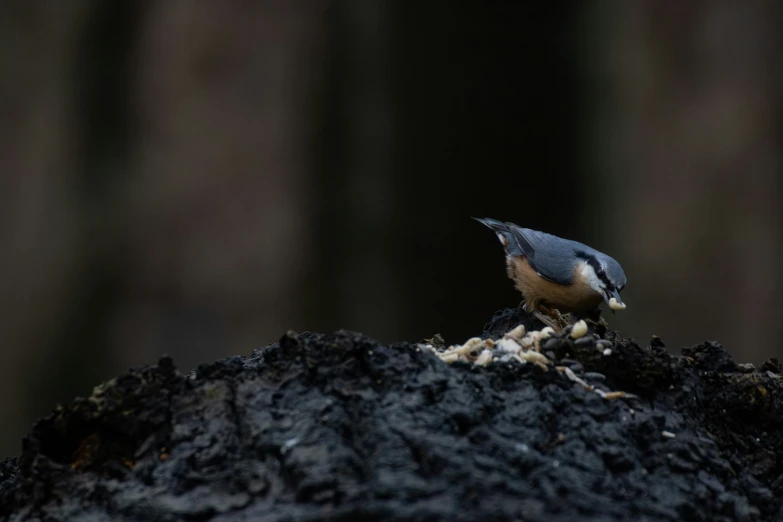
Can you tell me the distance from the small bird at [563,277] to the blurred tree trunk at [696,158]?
1170 mm

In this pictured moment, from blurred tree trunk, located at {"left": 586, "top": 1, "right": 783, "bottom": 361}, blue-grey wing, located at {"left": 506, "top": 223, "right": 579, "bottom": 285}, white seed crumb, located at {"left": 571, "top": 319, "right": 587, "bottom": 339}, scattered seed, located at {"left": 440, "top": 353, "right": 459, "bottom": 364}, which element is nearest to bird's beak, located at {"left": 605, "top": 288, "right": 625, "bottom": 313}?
blue-grey wing, located at {"left": 506, "top": 223, "right": 579, "bottom": 285}

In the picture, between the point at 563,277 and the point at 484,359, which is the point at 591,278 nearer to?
the point at 563,277

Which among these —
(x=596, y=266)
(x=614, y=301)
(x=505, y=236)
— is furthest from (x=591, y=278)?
(x=505, y=236)

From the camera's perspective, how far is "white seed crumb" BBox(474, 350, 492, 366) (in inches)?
64.2

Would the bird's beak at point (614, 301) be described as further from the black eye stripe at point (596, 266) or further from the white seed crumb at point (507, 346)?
the white seed crumb at point (507, 346)

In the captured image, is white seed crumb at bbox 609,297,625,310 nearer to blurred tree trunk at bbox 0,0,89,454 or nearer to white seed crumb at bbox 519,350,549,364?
white seed crumb at bbox 519,350,549,364

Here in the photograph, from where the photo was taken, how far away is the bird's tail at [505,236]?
3485mm

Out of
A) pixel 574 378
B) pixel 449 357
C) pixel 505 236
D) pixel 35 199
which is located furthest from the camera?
pixel 35 199

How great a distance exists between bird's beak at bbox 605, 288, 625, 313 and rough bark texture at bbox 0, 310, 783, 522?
3.82 ft

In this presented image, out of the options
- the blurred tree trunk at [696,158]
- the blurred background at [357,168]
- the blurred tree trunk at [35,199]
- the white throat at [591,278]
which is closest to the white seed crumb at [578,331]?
the white throat at [591,278]

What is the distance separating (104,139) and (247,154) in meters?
0.71

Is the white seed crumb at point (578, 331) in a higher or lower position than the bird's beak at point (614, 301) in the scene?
higher

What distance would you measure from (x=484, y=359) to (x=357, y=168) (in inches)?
108

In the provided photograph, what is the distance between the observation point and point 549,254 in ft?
10.6
